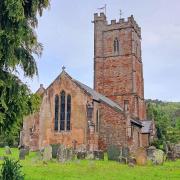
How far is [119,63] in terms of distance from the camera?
4597 cm

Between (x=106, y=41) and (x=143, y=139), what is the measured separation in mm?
13127

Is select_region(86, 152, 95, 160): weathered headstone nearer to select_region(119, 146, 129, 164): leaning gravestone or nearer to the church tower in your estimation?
select_region(119, 146, 129, 164): leaning gravestone

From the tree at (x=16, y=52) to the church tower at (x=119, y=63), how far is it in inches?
1247

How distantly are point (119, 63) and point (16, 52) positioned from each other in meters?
34.1

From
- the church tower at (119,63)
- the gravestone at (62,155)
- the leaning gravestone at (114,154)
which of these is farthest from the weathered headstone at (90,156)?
the church tower at (119,63)

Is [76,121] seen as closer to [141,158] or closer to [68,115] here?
[68,115]

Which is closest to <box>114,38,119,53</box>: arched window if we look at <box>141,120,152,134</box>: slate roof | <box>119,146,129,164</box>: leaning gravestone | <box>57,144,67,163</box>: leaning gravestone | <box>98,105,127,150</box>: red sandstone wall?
<box>141,120,152,134</box>: slate roof

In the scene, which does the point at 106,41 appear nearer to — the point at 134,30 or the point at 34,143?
the point at 134,30

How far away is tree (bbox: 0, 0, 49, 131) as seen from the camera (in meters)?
11.7

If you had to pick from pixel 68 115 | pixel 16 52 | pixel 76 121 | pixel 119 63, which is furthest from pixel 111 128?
pixel 16 52

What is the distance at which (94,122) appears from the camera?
112ft

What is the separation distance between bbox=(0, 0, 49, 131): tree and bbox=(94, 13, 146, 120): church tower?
104ft

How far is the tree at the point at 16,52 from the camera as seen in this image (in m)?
11.7

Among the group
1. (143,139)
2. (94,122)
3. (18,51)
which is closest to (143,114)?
(143,139)
